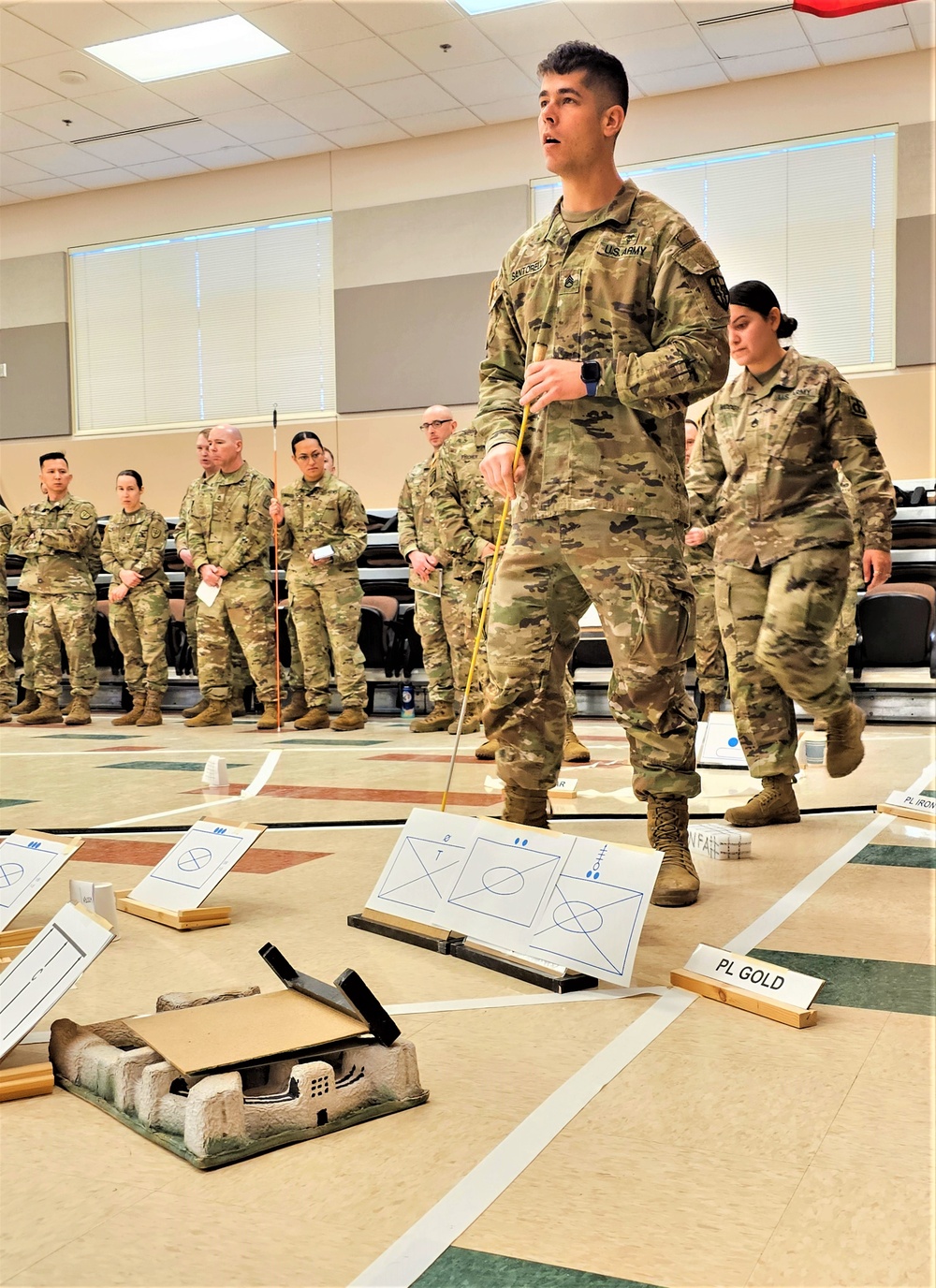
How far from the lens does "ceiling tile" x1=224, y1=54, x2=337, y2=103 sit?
30.5ft

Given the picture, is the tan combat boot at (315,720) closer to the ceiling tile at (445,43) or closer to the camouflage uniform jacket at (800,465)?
the camouflage uniform jacket at (800,465)

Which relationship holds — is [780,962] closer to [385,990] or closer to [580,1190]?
[385,990]

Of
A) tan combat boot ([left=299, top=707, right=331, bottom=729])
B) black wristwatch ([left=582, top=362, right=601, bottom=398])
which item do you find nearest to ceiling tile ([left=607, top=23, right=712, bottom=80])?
tan combat boot ([left=299, top=707, right=331, bottom=729])

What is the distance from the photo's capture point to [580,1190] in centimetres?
122

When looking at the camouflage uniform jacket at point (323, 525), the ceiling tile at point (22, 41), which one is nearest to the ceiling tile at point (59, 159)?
the ceiling tile at point (22, 41)

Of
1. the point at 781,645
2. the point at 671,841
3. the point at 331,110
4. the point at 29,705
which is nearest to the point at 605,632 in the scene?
the point at 671,841

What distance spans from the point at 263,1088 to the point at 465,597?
Answer: 5.31 metres

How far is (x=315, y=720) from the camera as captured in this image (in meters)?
7.46

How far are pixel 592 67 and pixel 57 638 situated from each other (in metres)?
6.76

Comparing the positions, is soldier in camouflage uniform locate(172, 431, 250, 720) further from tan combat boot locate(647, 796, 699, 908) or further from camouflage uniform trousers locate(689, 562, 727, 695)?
tan combat boot locate(647, 796, 699, 908)

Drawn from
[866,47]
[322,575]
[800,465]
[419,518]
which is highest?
[866,47]

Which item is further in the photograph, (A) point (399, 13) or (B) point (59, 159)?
(B) point (59, 159)

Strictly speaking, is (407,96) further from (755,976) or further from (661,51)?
(755,976)

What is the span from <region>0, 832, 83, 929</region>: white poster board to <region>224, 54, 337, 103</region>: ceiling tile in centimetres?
849
